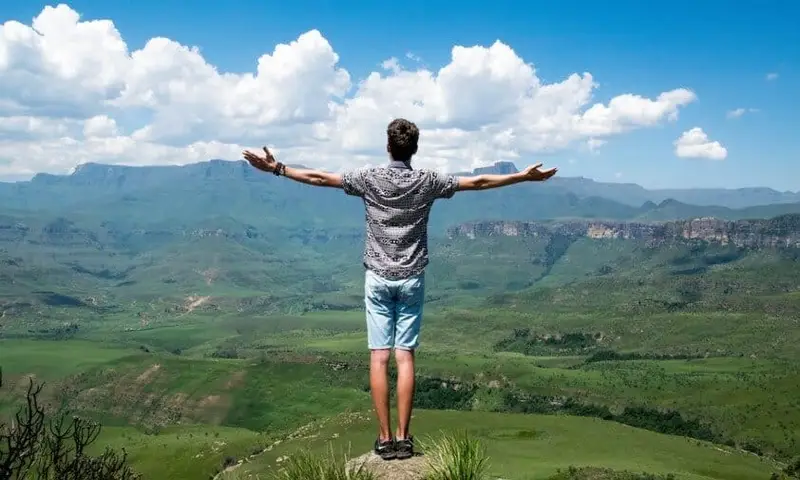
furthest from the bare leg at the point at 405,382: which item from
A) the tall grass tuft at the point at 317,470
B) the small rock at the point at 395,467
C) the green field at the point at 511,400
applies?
the green field at the point at 511,400

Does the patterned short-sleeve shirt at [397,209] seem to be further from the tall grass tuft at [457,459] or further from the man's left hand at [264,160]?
the tall grass tuft at [457,459]

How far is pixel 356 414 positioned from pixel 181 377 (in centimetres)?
7628

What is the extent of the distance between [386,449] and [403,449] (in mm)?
249

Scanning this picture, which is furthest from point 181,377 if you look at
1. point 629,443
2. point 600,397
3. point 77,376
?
point 629,443

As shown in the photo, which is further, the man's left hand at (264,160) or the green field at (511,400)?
the green field at (511,400)

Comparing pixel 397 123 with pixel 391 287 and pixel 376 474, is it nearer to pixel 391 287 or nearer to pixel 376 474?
pixel 391 287

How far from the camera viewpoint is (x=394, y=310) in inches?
376

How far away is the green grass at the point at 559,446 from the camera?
209 feet

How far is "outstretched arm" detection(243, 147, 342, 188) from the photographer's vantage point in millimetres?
9422

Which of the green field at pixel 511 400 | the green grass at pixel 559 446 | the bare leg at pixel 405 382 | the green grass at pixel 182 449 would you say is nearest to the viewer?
the bare leg at pixel 405 382

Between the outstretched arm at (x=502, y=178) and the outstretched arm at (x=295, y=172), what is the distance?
1863mm

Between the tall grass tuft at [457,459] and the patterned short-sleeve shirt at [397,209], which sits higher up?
the patterned short-sleeve shirt at [397,209]

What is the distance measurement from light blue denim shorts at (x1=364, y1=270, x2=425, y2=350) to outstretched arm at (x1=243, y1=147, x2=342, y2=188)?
4.81 feet

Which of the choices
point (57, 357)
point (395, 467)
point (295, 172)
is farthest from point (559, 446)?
point (57, 357)
